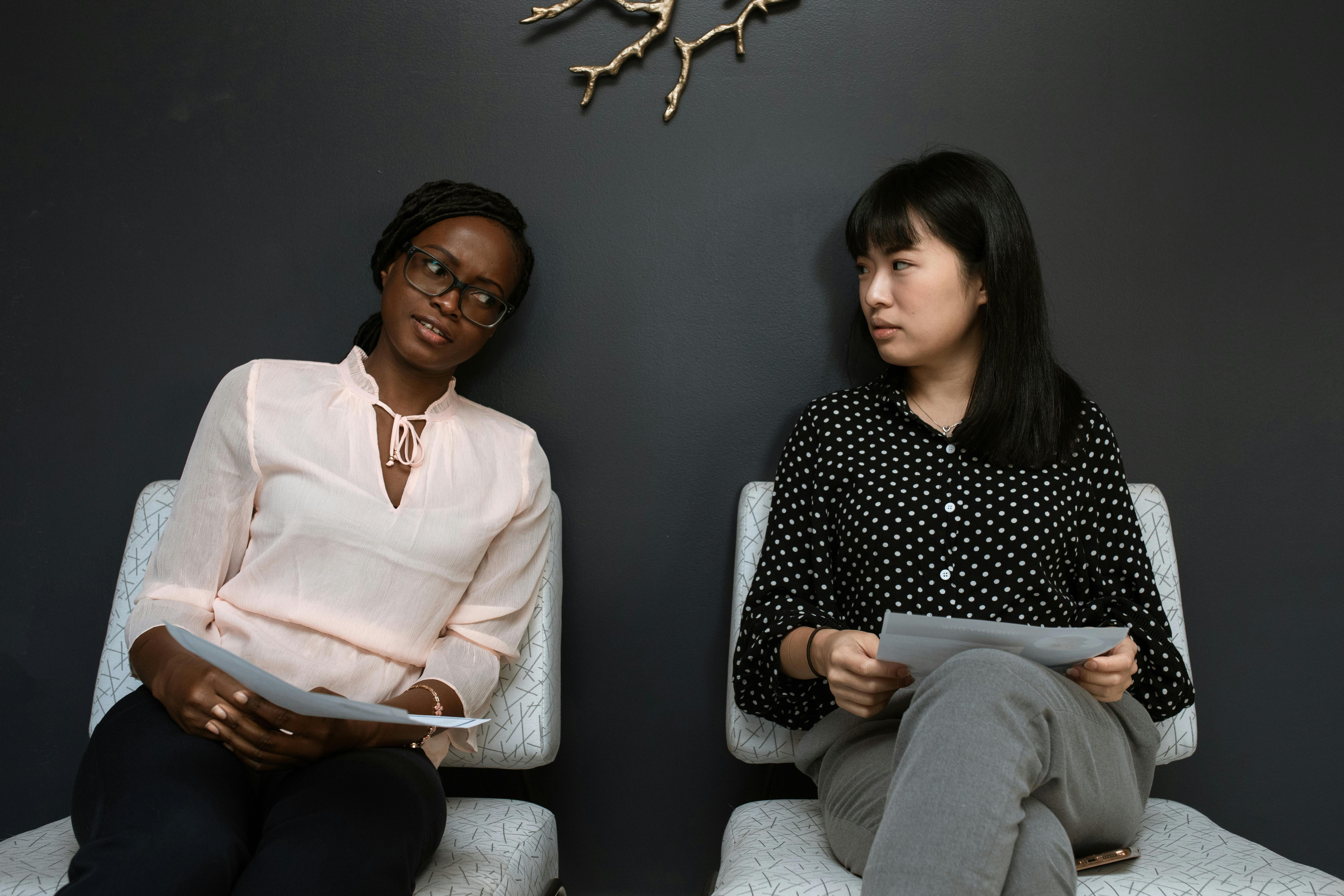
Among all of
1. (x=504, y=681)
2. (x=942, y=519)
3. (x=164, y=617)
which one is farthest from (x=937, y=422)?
(x=164, y=617)

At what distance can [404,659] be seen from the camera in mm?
1334

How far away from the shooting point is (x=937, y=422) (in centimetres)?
150

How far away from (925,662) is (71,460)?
60.5 inches

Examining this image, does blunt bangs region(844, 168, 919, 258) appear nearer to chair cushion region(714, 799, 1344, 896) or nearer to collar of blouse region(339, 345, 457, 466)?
collar of blouse region(339, 345, 457, 466)

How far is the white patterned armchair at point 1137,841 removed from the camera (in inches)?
43.9

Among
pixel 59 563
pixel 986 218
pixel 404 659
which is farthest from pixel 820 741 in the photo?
pixel 59 563

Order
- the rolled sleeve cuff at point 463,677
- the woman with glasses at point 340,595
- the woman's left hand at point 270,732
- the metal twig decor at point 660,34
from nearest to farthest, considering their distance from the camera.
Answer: the woman with glasses at point 340,595, the woman's left hand at point 270,732, the rolled sleeve cuff at point 463,677, the metal twig decor at point 660,34

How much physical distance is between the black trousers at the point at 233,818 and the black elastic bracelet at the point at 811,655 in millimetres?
502

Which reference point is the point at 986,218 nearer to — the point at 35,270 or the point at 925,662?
the point at 925,662

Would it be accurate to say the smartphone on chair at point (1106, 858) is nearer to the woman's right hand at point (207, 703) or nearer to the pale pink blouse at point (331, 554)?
the pale pink blouse at point (331, 554)

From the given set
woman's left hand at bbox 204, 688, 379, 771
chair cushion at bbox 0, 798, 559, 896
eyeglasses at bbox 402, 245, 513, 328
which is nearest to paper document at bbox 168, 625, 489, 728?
woman's left hand at bbox 204, 688, 379, 771

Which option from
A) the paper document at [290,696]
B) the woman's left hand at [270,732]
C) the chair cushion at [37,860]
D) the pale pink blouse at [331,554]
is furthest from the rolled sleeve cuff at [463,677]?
the chair cushion at [37,860]

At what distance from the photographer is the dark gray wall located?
1.69m

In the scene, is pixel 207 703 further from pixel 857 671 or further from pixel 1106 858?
pixel 1106 858
